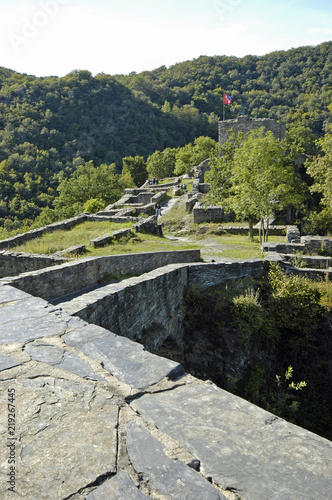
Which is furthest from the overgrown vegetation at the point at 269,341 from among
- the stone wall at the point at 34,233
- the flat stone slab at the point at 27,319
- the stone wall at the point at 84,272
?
the stone wall at the point at 34,233

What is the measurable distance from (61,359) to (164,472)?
1353mm

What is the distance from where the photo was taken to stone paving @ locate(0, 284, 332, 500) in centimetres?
159

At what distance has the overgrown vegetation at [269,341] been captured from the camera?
324 inches

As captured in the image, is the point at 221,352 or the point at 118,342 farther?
the point at 221,352

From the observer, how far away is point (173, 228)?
20.0 meters

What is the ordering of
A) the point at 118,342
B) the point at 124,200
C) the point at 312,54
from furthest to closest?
the point at 312,54 → the point at 124,200 → the point at 118,342

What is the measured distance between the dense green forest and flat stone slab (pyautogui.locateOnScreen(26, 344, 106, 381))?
30193 mm

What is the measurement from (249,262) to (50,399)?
7738 millimetres

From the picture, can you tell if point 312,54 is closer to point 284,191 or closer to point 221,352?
point 284,191

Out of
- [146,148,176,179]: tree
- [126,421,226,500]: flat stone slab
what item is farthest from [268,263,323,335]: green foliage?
[146,148,176,179]: tree

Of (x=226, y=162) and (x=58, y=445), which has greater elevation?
(x=226, y=162)

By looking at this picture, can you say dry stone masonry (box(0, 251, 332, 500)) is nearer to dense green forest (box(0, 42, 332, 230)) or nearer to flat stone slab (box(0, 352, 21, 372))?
flat stone slab (box(0, 352, 21, 372))

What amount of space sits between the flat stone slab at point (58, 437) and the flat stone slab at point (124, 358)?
0.93 ft

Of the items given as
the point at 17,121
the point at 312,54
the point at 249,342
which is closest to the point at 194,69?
the point at 312,54
